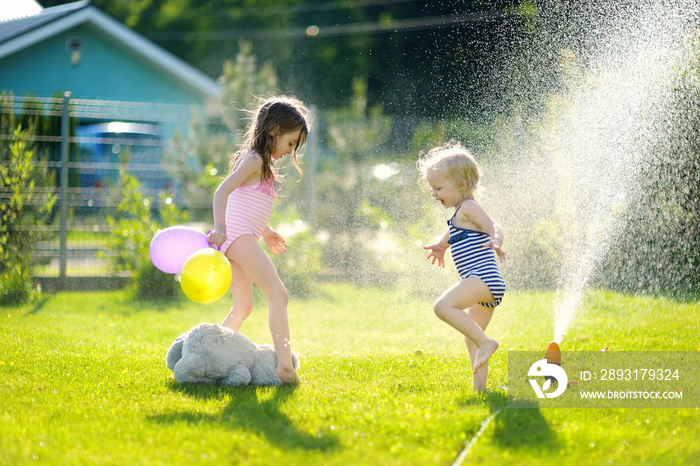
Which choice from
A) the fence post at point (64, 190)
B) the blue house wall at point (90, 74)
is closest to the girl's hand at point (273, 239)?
the fence post at point (64, 190)

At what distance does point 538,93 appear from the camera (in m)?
8.96

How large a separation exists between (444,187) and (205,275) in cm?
146

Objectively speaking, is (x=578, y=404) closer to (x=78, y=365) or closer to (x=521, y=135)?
(x=78, y=365)

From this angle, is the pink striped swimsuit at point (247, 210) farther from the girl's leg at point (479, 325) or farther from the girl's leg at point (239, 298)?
the girl's leg at point (479, 325)

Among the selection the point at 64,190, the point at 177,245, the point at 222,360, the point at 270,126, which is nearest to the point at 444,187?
the point at 270,126

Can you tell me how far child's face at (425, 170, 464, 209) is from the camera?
4164 millimetres

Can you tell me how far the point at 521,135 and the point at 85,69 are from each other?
12.1m

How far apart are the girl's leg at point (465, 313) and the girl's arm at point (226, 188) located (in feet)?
4.21

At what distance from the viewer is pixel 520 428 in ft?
10.6

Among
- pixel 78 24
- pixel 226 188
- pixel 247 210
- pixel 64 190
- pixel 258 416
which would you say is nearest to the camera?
pixel 258 416

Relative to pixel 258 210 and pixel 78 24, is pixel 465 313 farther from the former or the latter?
pixel 78 24

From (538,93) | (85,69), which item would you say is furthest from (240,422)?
(85,69)

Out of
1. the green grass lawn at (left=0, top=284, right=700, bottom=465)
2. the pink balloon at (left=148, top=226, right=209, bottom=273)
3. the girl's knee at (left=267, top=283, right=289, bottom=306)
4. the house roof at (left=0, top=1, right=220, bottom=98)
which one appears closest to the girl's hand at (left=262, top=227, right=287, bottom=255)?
the pink balloon at (left=148, top=226, right=209, bottom=273)

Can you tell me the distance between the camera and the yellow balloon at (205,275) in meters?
3.91
